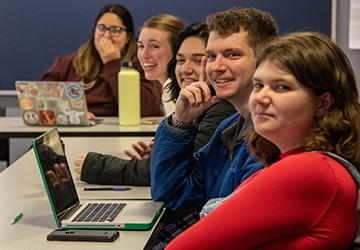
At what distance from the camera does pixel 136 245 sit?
4.99 feet

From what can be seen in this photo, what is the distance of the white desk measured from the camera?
1.53 metres

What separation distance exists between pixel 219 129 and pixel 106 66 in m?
1.79

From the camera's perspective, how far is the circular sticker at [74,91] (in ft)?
9.91

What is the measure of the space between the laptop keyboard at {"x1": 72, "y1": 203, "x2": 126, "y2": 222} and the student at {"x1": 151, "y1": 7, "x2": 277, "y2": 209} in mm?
129

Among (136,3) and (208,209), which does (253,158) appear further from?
(136,3)

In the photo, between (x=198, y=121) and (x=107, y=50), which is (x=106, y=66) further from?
(x=198, y=121)

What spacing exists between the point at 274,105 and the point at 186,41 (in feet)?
3.60

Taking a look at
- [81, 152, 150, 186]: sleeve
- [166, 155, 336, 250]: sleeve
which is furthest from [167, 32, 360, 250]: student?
[81, 152, 150, 186]: sleeve

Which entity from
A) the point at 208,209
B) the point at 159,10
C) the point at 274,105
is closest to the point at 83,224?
the point at 208,209

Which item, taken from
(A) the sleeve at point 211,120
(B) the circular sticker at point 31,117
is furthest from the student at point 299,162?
(B) the circular sticker at point 31,117

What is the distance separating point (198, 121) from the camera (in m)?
2.10

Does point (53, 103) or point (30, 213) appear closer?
point (30, 213)

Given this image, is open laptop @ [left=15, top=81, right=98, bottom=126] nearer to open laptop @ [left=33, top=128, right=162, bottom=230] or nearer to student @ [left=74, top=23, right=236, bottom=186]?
student @ [left=74, top=23, right=236, bottom=186]

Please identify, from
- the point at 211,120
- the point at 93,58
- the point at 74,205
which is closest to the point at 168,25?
the point at 93,58
